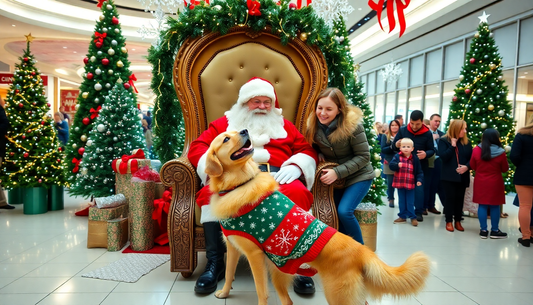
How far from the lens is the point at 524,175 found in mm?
4500

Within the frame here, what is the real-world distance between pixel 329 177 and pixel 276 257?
1060mm

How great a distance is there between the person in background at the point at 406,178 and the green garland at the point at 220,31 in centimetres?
223

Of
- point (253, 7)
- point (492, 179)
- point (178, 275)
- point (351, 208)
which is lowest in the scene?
point (178, 275)

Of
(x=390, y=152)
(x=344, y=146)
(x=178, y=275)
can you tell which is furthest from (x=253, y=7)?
(x=390, y=152)

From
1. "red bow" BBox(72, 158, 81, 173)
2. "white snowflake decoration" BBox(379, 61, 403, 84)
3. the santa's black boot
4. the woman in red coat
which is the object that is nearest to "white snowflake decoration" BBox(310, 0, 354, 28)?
the woman in red coat

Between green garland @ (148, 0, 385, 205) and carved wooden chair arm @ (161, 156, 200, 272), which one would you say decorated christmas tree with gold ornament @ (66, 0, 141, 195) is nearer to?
green garland @ (148, 0, 385, 205)

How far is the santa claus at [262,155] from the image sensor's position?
9.07 ft

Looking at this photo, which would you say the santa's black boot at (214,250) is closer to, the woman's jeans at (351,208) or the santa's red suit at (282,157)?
the santa's red suit at (282,157)

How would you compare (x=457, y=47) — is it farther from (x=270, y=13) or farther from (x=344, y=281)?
(x=344, y=281)

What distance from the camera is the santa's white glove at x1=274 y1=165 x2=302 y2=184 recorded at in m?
2.71

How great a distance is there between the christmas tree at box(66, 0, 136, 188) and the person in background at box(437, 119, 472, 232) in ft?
17.2

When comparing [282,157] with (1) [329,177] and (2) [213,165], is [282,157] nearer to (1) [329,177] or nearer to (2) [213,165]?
(1) [329,177]

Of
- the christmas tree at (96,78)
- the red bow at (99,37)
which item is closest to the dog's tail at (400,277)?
the christmas tree at (96,78)

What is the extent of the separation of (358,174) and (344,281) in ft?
4.58
